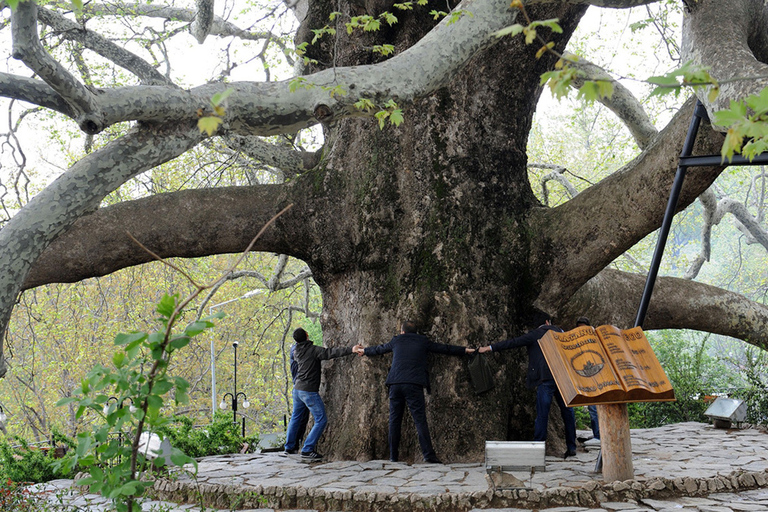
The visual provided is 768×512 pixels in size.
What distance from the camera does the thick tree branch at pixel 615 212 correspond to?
295 inches

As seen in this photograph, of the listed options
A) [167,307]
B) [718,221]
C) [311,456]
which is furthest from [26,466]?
[718,221]

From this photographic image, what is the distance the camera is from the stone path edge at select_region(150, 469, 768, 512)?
19.5ft

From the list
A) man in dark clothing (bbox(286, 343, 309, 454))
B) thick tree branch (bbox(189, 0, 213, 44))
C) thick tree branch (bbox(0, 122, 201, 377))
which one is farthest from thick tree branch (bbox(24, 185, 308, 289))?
thick tree branch (bbox(189, 0, 213, 44))

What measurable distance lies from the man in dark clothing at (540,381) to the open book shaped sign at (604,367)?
1.73m

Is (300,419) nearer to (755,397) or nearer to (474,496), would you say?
(474,496)

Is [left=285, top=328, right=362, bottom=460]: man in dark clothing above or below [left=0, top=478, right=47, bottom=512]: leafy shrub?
above

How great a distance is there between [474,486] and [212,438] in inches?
193

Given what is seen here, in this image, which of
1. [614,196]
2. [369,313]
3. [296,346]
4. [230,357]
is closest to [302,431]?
[296,346]

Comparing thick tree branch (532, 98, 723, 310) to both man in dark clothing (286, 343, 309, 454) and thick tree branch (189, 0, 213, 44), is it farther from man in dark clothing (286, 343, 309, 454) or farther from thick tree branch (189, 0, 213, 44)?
thick tree branch (189, 0, 213, 44)

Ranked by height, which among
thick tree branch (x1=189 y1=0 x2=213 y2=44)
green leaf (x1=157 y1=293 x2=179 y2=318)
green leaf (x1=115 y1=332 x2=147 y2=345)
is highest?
thick tree branch (x1=189 y1=0 x2=213 y2=44)

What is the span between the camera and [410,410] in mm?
8086

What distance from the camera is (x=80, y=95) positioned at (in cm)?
457

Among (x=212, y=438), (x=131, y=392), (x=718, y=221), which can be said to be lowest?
(x=212, y=438)

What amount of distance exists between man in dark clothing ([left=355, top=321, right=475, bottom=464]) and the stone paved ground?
1.07ft
